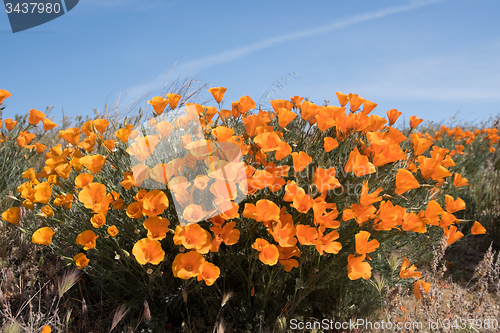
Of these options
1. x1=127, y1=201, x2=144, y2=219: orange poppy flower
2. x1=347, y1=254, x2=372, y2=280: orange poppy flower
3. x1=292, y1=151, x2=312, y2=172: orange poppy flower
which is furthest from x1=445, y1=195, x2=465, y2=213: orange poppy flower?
x1=127, y1=201, x2=144, y2=219: orange poppy flower

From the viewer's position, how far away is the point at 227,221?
1814 millimetres

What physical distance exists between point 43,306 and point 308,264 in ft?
6.03

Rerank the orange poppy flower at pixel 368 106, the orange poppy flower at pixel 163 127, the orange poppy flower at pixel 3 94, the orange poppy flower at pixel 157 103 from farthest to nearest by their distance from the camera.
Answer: the orange poppy flower at pixel 3 94
the orange poppy flower at pixel 368 106
the orange poppy flower at pixel 157 103
the orange poppy flower at pixel 163 127

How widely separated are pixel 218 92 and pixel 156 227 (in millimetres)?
991

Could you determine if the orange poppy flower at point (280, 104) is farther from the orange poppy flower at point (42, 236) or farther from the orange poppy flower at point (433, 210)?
the orange poppy flower at point (42, 236)

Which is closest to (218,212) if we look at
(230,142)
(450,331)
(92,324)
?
(230,142)

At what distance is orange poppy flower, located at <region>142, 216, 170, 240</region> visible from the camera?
1592mm

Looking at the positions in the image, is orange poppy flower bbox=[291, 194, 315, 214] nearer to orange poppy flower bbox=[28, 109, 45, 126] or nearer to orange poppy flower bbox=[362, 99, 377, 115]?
orange poppy flower bbox=[362, 99, 377, 115]

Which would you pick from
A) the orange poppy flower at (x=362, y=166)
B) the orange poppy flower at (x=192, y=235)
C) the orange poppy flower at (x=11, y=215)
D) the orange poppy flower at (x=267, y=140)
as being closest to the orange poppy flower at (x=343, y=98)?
the orange poppy flower at (x=362, y=166)

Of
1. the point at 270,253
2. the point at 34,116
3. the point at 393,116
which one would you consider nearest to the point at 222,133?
the point at 270,253

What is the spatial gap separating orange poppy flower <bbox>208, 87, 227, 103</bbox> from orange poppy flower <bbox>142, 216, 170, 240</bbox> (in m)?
0.92

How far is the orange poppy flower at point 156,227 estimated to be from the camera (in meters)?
1.59

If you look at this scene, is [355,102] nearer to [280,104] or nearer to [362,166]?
[280,104]

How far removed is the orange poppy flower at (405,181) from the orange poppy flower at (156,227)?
119 cm
